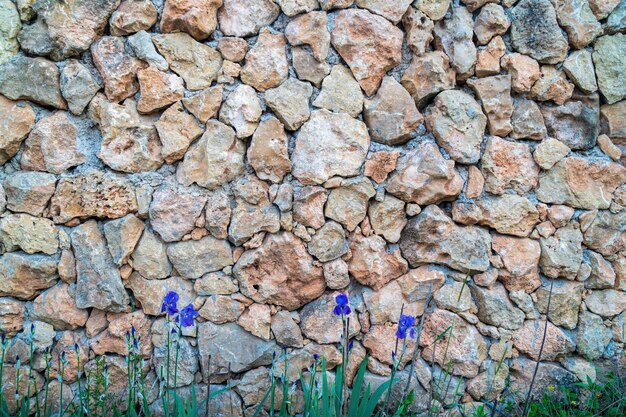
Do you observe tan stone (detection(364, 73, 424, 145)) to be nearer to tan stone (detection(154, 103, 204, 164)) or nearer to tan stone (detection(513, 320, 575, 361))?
tan stone (detection(154, 103, 204, 164))

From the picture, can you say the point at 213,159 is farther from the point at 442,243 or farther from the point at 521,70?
the point at 521,70

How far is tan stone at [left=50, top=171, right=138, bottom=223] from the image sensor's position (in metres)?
1.99

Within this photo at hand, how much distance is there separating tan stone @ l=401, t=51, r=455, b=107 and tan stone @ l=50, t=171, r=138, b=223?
1.28m

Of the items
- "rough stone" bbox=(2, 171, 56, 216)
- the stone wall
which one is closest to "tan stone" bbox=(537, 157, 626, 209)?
the stone wall

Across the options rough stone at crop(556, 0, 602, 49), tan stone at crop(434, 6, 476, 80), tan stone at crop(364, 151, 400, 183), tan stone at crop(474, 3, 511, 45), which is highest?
rough stone at crop(556, 0, 602, 49)

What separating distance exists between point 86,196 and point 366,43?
4.30 ft

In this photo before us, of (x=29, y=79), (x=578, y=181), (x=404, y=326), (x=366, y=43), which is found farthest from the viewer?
(x=578, y=181)

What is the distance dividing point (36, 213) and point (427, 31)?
179 centimetres

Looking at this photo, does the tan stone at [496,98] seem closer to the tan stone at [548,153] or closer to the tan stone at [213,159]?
the tan stone at [548,153]

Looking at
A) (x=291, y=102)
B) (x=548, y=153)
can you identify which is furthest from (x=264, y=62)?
(x=548, y=153)

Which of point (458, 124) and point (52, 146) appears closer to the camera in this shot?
point (52, 146)

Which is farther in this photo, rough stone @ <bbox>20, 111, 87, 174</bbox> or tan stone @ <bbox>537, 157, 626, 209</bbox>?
tan stone @ <bbox>537, 157, 626, 209</bbox>

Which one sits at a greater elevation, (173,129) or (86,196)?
(173,129)

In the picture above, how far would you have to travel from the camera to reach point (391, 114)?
6.83 ft
